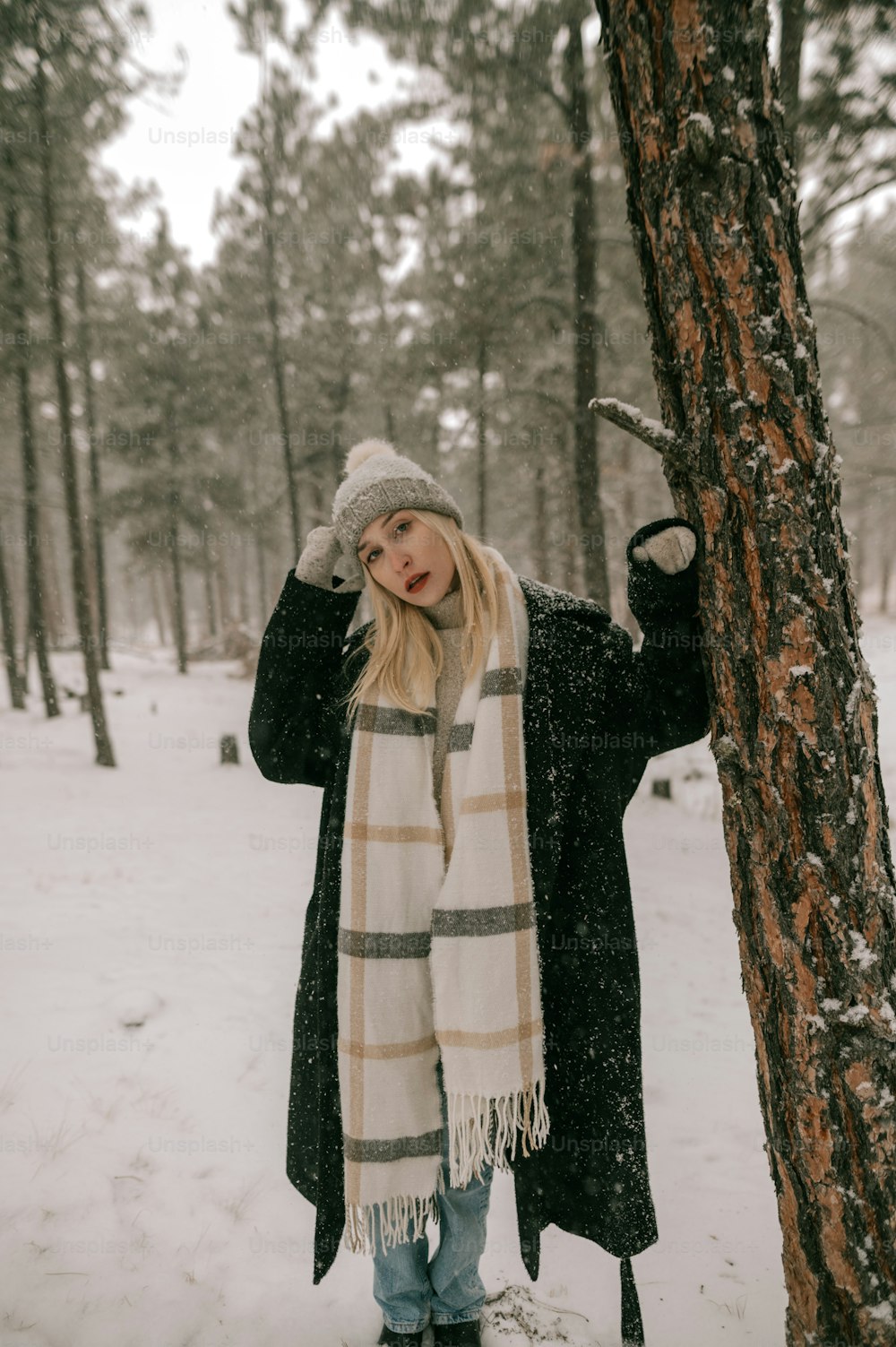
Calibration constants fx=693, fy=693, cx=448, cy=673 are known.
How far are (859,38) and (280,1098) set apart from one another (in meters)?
7.64

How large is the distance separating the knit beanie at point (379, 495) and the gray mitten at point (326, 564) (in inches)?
Result: 1.2

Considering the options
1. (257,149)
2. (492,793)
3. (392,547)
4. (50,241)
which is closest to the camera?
(492,793)

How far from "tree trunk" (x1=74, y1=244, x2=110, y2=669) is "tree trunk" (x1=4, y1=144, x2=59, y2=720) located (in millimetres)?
Answer: 1161

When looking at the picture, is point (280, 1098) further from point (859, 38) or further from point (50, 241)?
point (50, 241)

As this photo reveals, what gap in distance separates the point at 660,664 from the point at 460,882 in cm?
80

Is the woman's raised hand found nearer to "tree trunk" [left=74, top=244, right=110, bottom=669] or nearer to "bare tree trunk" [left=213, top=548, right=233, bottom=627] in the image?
"tree trunk" [left=74, top=244, right=110, bottom=669]

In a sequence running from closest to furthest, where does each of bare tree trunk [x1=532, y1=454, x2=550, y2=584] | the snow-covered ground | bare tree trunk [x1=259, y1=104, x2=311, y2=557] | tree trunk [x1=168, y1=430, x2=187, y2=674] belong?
the snow-covered ground, bare tree trunk [x1=259, y1=104, x2=311, y2=557], bare tree trunk [x1=532, y1=454, x2=550, y2=584], tree trunk [x1=168, y1=430, x2=187, y2=674]

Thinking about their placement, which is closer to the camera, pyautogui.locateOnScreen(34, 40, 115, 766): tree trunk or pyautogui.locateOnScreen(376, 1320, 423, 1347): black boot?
pyautogui.locateOnScreen(376, 1320, 423, 1347): black boot

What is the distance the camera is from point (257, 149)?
13750 mm

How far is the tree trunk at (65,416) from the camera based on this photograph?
29.9 feet

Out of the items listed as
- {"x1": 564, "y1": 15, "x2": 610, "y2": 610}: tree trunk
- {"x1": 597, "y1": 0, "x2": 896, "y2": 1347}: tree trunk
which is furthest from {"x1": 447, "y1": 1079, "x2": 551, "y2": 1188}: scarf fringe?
{"x1": 564, "y1": 15, "x2": 610, "y2": 610}: tree trunk

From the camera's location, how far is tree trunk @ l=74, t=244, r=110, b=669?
48.2 ft

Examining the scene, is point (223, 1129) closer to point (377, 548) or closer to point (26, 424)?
point (377, 548)

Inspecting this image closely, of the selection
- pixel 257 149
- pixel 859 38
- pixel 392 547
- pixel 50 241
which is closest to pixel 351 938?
pixel 392 547
